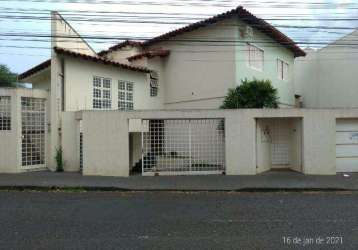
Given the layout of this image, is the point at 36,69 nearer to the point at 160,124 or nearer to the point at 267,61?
the point at 160,124

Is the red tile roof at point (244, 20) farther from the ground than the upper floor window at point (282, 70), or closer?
farther from the ground

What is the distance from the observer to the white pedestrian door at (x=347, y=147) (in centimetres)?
1489

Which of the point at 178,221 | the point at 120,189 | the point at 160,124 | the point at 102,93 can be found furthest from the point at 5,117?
the point at 178,221

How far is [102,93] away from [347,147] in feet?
34.7

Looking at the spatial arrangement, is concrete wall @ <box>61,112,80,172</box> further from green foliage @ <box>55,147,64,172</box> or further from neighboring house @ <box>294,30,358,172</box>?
neighboring house @ <box>294,30,358,172</box>

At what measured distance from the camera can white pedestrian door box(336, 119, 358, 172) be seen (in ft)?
48.9

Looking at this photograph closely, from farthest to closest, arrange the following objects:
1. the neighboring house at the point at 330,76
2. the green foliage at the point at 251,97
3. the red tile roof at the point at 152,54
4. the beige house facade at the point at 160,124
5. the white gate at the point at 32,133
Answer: the neighboring house at the point at 330,76 → the red tile roof at the point at 152,54 → the green foliage at the point at 251,97 → the white gate at the point at 32,133 → the beige house facade at the point at 160,124

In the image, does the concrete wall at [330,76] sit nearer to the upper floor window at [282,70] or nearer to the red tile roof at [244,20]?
the red tile roof at [244,20]

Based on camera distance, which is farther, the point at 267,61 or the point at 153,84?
the point at 267,61

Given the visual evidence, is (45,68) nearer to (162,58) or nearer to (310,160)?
(162,58)

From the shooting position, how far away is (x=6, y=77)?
38.2 meters

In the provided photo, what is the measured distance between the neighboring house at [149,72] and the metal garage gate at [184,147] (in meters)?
0.32

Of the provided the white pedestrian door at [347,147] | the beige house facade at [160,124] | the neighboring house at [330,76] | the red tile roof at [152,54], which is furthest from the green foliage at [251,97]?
the red tile roof at [152,54]

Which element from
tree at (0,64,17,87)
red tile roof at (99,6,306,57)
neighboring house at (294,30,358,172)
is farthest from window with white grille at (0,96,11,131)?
tree at (0,64,17,87)
